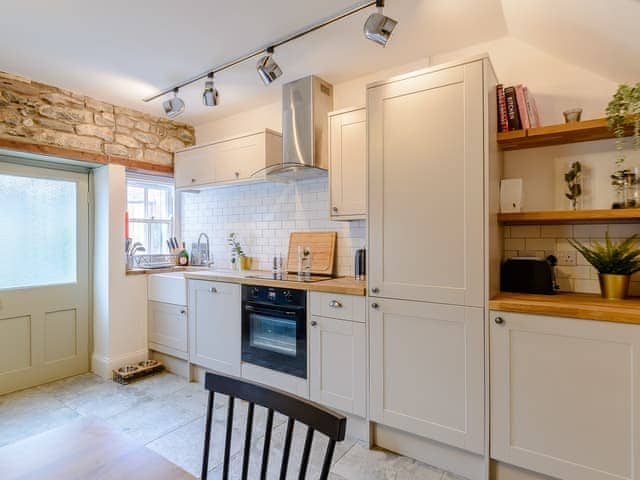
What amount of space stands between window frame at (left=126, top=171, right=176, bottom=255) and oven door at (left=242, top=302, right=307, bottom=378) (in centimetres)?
187

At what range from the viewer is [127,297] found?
3658 millimetres

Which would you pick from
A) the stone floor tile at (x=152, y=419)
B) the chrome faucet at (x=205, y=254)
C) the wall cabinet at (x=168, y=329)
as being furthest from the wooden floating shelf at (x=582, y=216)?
the chrome faucet at (x=205, y=254)

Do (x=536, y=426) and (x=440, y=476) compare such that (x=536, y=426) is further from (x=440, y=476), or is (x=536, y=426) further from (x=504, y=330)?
(x=440, y=476)

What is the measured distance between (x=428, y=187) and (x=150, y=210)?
333 cm

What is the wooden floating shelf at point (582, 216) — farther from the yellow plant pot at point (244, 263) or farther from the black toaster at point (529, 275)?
the yellow plant pot at point (244, 263)

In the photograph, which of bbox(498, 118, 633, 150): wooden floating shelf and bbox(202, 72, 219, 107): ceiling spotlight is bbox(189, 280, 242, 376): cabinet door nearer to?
bbox(202, 72, 219, 107): ceiling spotlight

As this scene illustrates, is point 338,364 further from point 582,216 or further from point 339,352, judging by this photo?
point 582,216

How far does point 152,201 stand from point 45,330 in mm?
1668

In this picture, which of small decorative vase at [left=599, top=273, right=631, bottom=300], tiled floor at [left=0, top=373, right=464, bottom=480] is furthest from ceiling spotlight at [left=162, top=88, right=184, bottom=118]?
small decorative vase at [left=599, top=273, right=631, bottom=300]

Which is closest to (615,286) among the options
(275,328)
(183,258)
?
(275,328)

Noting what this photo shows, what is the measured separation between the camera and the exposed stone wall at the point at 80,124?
9.64 feet

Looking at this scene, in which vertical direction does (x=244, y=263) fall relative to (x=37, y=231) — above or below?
below

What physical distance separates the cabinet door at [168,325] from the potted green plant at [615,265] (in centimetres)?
325

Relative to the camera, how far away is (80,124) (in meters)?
3.33
